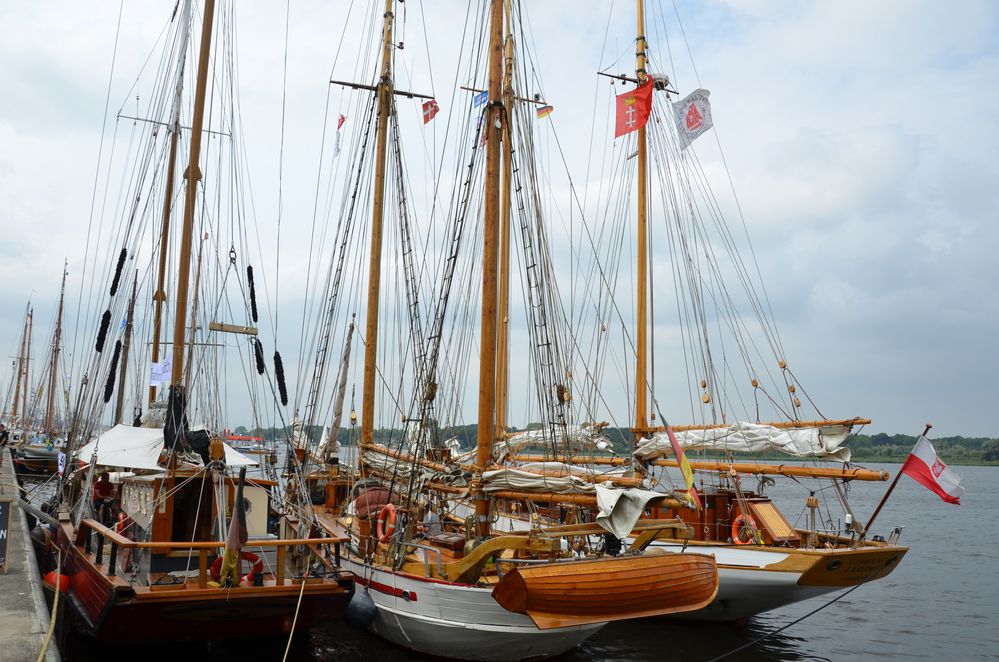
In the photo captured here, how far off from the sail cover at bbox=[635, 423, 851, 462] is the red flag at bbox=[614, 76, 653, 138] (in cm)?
1002

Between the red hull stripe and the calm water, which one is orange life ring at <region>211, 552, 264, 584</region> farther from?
the red hull stripe

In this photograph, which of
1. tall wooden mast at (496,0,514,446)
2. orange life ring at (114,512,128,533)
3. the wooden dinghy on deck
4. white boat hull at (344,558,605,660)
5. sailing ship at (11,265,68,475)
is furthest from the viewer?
sailing ship at (11,265,68,475)

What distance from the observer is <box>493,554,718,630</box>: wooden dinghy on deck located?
12.2 meters

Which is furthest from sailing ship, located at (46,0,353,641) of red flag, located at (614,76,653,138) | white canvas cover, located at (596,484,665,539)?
red flag, located at (614,76,653,138)

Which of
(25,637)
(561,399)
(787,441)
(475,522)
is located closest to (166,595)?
(25,637)

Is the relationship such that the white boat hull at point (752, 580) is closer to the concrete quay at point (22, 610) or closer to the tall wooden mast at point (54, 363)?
the concrete quay at point (22, 610)

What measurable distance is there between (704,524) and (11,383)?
272 ft

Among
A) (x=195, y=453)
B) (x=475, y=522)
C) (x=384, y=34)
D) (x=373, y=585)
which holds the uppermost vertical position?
(x=384, y=34)

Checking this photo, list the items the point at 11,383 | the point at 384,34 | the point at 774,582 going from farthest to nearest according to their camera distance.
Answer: the point at 11,383 → the point at 384,34 → the point at 774,582

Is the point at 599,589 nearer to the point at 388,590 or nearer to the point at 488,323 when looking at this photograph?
the point at 388,590

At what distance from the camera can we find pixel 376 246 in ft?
86.2

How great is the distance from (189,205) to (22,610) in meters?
8.56

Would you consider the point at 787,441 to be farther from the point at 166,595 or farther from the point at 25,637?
the point at 25,637

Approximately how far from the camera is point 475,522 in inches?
653
